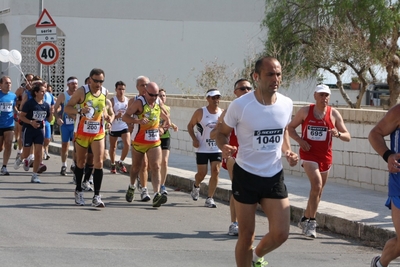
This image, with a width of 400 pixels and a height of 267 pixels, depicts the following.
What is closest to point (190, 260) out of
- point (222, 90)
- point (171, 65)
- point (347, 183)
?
point (347, 183)

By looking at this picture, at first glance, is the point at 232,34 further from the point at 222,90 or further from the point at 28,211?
the point at 28,211

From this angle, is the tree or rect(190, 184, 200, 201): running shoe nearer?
rect(190, 184, 200, 201): running shoe

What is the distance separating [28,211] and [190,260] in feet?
12.1

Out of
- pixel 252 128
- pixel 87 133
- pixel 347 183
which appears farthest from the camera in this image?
pixel 347 183

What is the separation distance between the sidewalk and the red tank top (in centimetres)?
88

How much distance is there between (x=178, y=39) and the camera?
1389 inches

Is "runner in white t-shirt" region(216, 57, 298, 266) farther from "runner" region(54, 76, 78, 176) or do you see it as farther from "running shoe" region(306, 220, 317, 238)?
"runner" region(54, 76, 78, 176)

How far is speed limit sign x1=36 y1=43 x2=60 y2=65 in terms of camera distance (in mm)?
21664

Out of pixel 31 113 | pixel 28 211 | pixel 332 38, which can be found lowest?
pixel 28 211

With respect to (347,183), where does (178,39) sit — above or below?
above

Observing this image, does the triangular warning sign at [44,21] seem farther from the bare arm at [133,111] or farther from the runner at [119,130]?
the bare arm at [133,111]

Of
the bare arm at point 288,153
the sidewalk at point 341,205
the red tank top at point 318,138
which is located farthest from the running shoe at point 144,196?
the bare arm at point 288,153

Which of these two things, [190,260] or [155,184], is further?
[155,184]

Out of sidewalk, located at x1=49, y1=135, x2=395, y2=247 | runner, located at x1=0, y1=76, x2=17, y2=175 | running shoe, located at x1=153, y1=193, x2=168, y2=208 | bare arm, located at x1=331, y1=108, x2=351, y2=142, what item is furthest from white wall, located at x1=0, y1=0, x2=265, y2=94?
bare arm, located at x1=331, y1=108, x2=351, y2=142
